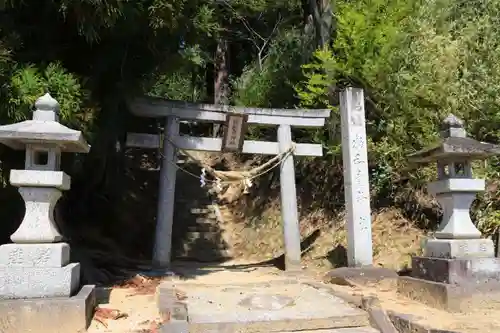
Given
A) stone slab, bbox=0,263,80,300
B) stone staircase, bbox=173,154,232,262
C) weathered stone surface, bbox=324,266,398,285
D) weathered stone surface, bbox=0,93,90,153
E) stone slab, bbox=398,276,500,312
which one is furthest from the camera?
stone staircase, bbox=173,154,232,262

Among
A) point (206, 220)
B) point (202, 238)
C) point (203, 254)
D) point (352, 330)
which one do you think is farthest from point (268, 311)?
point (206, 220)

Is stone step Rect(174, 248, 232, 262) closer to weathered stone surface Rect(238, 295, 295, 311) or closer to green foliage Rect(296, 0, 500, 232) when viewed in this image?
green foliage Rect(296, 0, 500, 232)

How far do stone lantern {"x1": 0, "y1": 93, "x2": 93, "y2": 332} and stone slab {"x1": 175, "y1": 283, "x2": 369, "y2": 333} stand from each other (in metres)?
1.34

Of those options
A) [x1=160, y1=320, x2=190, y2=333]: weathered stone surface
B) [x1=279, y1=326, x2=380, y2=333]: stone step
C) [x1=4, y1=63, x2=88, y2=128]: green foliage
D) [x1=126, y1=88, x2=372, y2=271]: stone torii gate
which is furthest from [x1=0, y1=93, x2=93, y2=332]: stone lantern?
[x1=126, y1=88, x2=372, y2=271]: stone torii gate

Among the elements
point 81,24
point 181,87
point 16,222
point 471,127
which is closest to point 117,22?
point 81,24

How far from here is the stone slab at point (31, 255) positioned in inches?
193

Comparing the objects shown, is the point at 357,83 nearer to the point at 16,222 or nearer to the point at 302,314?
the point at 302,314

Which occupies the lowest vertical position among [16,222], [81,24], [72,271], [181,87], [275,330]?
[275,330]

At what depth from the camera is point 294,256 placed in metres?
9.56

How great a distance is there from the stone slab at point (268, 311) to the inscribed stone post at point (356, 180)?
182 centimetres

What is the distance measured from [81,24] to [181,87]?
13692mm

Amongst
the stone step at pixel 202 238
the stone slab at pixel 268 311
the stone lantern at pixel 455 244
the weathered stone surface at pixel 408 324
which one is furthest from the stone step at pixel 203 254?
the weathered stone surface at pixel 408 324

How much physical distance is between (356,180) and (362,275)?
5.63ft

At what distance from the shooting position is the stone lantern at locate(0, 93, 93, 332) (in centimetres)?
481
